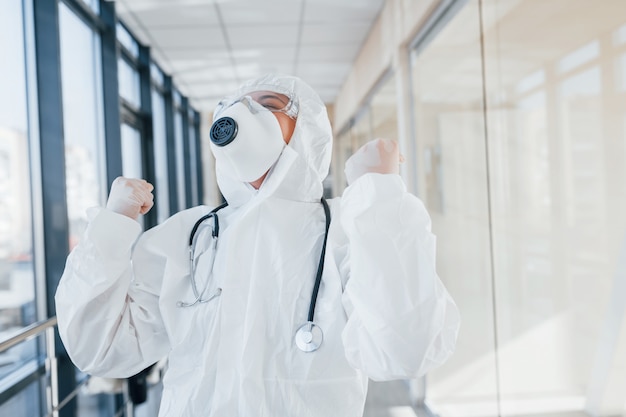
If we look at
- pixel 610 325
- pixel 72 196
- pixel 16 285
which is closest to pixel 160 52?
pixel 72 196

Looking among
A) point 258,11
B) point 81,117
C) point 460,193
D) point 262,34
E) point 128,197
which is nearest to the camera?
point 128,197

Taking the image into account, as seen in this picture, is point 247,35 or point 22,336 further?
point 247,35

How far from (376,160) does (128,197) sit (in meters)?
0.48

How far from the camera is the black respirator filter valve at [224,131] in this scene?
94 centimetres

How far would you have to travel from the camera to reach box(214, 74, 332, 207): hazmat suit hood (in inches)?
39.3

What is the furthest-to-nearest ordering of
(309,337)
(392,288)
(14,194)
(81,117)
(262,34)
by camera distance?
(262,34)
(81,117)
(14,194)
(309,337)
(392,288)

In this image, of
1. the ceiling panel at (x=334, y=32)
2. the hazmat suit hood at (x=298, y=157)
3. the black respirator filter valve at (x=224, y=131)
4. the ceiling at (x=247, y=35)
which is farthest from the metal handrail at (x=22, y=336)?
the ceiling panel at (x=334, y=32)

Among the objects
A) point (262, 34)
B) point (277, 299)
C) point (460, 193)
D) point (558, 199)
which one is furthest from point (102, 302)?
point (262, 34)

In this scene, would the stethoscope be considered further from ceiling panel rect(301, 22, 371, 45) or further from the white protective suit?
ceiling panel rect(301, 22, 371, 45)

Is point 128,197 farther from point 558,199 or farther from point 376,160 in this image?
point 558,199

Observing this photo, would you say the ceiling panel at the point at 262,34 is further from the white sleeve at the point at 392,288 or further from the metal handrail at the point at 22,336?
the white sleeve at the point at 392,288

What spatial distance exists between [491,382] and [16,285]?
1882 mm

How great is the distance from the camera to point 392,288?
0.78m

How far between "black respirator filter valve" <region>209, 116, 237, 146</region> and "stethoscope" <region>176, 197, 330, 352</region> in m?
0.17
